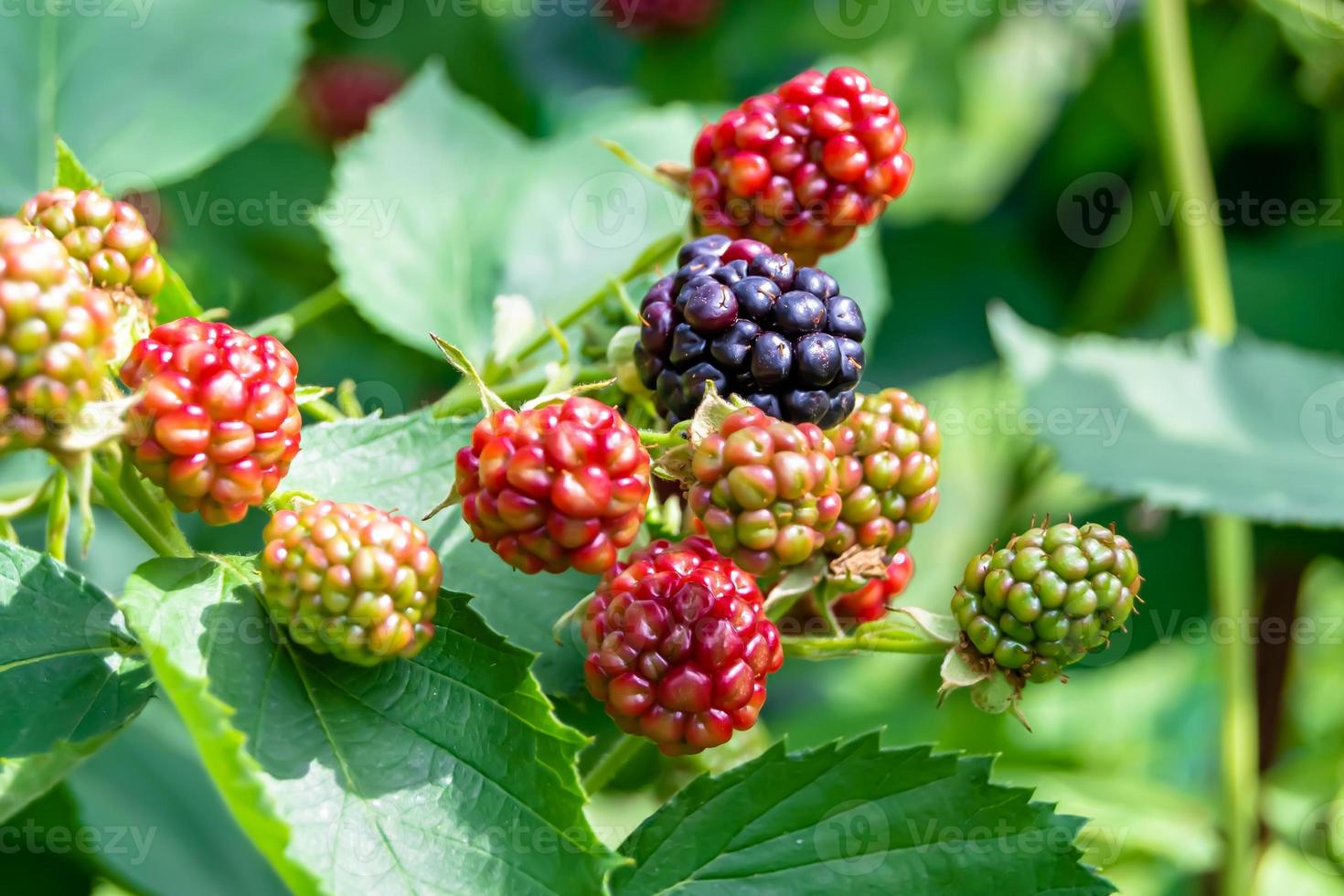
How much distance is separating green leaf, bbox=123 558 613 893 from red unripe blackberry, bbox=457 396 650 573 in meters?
0.08

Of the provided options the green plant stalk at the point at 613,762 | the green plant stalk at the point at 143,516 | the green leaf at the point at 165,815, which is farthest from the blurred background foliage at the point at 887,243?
the green plant stalk at the point at 143,516

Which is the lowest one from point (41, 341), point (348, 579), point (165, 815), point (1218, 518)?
point (165, 815)

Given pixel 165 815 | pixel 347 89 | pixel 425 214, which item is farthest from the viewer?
pixel 347 89

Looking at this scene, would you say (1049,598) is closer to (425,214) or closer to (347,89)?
(425,214)

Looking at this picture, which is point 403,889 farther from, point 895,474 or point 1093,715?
point 1093,715

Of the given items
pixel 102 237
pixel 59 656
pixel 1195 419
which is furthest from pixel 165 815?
pixel 1195 419

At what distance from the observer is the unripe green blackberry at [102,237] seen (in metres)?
0.80

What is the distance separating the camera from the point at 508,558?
749 millimetres

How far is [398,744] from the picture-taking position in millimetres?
771

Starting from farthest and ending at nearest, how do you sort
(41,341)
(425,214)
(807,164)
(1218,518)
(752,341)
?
(1218,518)
(425,214)
(807,164)
(752,341)
(41,341)

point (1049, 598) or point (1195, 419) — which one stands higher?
point (1049, 598)

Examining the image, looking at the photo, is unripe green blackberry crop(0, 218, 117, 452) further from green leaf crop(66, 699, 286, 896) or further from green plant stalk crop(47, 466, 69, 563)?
green leaf crop(66, 699, 286, 896)

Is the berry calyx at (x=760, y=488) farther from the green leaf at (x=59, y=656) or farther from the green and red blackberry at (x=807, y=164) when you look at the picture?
the green leaf at (x=59, y=656)

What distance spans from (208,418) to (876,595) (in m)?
0.46
